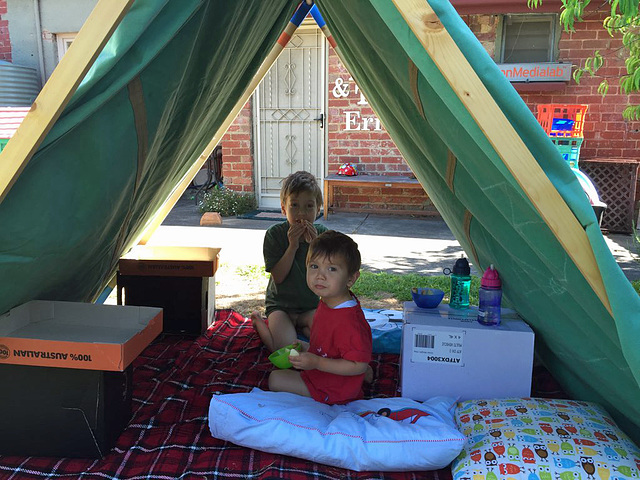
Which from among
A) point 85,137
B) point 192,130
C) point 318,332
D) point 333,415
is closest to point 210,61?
point 192,130

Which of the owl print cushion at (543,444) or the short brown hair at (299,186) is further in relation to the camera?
the short brown hair at (299,186)

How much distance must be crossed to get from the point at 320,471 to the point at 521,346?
3.20 feet

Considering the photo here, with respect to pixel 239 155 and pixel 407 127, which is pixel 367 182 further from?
pixel 407 127

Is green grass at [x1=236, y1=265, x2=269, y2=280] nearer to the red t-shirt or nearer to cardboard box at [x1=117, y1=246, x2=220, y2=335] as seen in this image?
cardboard box at [x1=117, y1=246, x2=220, y2=335]

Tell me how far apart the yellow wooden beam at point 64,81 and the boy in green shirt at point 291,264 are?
5.12 feet

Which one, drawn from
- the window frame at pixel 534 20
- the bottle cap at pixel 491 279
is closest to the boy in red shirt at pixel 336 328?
the bottle cap at pixel 491 279

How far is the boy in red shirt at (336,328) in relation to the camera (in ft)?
7.12

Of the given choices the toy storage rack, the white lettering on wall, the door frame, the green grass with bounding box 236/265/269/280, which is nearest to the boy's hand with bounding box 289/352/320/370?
the green grass with bounding box 236/265/269/280

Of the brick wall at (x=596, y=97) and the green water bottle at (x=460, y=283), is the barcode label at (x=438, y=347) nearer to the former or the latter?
the green water bottle at (x=460, y=283)

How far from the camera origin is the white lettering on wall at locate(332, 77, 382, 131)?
7895mm

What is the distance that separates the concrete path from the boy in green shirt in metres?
2.25

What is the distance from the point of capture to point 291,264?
3014mm

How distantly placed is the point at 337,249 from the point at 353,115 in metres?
6.06

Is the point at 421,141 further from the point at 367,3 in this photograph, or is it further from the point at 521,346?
the point at 521,346
